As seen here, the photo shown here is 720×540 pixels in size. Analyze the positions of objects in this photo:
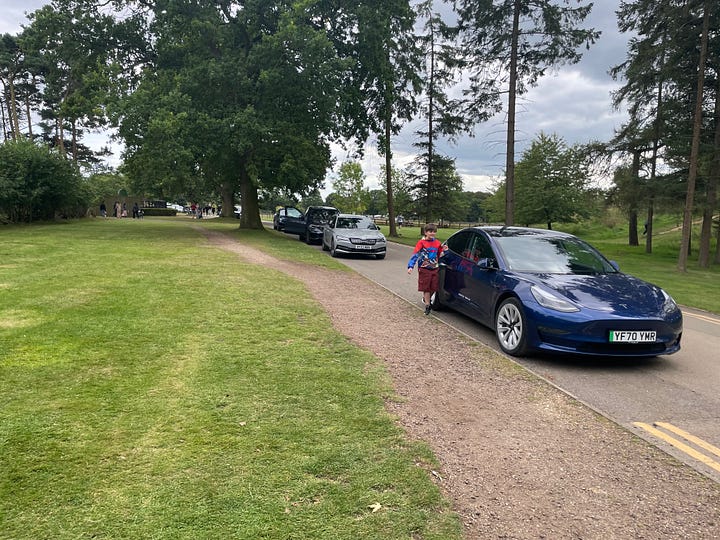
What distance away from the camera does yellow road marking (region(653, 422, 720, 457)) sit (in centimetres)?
351

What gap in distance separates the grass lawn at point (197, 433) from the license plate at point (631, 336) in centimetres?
263

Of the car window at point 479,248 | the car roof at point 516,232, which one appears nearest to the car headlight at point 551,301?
the car window at point 479,248

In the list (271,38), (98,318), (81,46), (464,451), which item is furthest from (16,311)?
(81,46)

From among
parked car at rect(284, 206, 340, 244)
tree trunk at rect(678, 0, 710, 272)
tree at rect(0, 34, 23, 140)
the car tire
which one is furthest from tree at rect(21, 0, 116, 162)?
tree trunk at rect(678, 0, 710, 272)

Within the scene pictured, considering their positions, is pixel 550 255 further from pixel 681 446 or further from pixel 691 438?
pixel 681 446

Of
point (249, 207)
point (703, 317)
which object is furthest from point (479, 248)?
point (249, 207)

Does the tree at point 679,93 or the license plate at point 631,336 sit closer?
the license plate at point 631,336

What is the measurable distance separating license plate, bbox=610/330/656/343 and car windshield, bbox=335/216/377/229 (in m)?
14.0

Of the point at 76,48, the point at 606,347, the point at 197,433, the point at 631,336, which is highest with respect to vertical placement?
the point at 76,48

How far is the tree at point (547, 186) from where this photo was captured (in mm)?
37191

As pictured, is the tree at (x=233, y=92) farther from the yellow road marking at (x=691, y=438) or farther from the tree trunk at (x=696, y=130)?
the yellow road marking at (x=691, y=438)

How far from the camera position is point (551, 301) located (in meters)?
5.48

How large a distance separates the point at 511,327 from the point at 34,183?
1062 inches

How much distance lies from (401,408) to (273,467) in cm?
141
